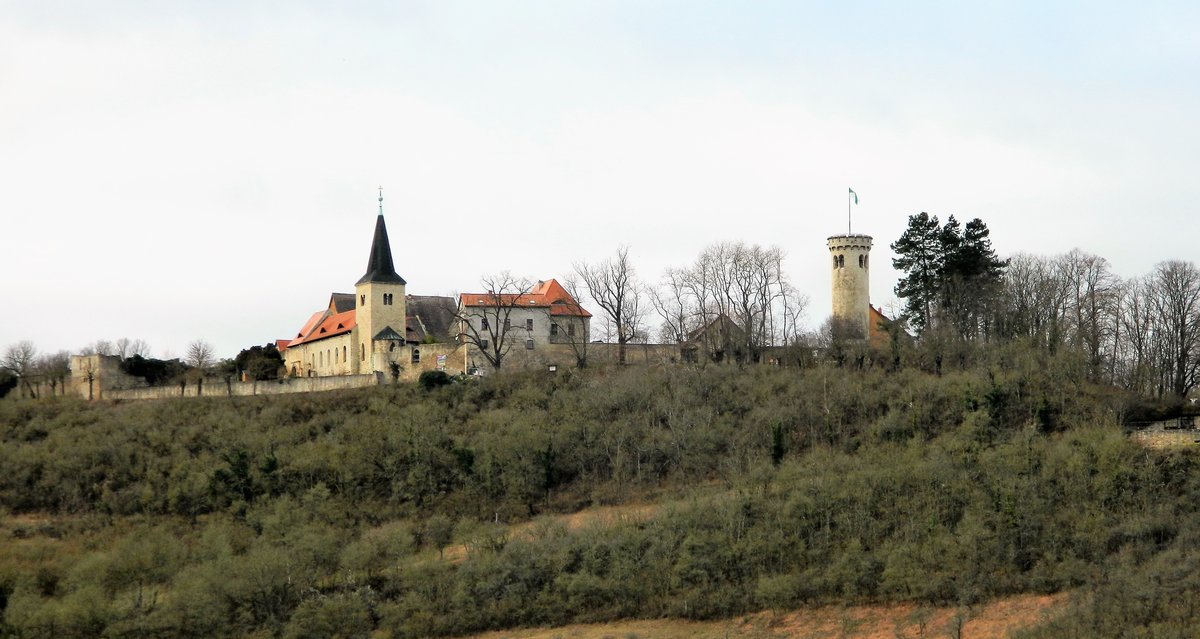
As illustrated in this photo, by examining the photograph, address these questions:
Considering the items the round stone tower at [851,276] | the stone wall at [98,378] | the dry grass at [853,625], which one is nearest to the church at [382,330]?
the stone wall at [98,378]

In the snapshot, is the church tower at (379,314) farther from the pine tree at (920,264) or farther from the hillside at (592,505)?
the pine tree at (920,264)

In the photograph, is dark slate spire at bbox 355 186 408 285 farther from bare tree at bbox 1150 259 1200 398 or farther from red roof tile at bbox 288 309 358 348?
bare tree at bbox 1150 259 1200 398

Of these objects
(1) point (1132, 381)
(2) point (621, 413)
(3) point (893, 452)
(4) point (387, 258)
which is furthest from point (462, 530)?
(1) point (1132, 381)

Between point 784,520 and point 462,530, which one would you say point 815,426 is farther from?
point 462,530

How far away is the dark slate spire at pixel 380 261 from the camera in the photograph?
3253 inches

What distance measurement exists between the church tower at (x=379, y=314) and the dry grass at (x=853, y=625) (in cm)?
2732

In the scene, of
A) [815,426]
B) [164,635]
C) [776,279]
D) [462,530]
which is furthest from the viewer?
[776,279]

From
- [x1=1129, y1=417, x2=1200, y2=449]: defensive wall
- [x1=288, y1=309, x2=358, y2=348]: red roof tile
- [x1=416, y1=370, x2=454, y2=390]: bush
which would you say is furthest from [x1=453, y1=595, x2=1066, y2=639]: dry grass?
[x1=288, y1=309, x2=358, y2=348]: red roof tile

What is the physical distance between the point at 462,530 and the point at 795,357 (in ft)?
65.8

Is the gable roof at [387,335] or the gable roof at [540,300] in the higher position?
the gable roof at [540,300]

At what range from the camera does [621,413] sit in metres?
72.2

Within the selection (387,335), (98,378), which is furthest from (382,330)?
(98,378)

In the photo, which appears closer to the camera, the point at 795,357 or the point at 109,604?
the point at 109,604

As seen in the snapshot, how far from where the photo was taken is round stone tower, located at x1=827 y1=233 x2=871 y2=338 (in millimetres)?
82000
